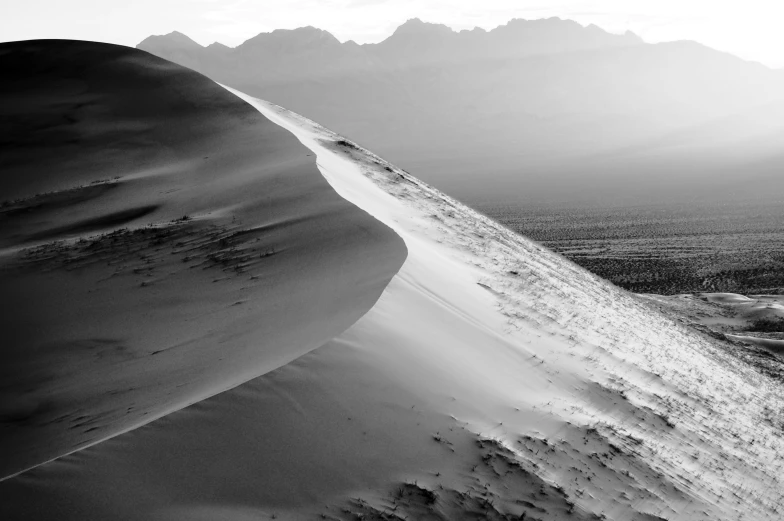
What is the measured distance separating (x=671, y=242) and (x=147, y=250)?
42.0m

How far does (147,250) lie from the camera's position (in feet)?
31.7

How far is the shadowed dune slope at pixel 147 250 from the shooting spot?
607 centimetres

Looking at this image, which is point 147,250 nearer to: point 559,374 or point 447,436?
point 447,436

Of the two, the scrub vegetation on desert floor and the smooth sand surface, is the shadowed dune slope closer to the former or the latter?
the smooth sand surface

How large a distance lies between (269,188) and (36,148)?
21.5ft

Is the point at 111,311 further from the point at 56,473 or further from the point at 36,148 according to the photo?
the point at 36,148

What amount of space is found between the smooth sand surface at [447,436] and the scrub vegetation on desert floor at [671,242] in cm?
2210

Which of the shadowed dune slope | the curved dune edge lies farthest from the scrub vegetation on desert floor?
the shadowed dune slope

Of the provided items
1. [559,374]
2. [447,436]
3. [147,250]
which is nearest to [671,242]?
[559,374]


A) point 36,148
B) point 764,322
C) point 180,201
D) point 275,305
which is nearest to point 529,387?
point 275,305

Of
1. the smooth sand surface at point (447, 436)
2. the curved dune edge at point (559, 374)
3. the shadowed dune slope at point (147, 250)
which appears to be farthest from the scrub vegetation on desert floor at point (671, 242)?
the shadowed dune slope at point (147, 250)

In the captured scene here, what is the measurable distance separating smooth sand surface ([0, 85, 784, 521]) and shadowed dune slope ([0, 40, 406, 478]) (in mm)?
473

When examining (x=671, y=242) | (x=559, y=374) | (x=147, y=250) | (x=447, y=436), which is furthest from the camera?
(x=671, y=242)

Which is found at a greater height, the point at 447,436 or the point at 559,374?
the point at 447,436
